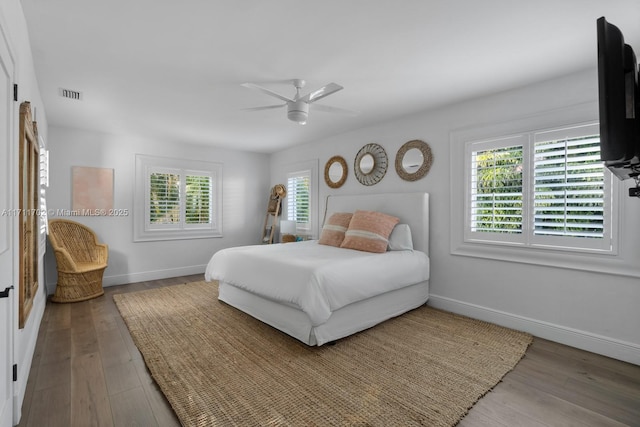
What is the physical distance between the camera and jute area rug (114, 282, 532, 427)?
5.88 feet

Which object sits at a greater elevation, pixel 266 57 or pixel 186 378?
pixel 266 57

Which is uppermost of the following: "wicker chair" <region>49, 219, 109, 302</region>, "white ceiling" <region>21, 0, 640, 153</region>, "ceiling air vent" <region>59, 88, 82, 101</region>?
"white ceiling" <region>21, 0, 640, 153</region>

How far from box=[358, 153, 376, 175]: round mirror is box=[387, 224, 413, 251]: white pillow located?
1072 millimetres

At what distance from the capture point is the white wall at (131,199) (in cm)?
439

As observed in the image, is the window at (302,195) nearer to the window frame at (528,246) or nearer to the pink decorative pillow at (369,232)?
the pink decorative pillow at (369,232)

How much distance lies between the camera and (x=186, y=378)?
215cm

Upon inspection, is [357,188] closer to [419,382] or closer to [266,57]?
[266,57]

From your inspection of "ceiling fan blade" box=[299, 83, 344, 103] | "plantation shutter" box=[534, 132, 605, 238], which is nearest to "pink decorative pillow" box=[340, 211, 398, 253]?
"plantation shutter" box=[534, 132, 605, 238]

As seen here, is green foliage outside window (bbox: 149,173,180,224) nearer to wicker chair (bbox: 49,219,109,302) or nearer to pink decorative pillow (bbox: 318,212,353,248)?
wicker chair (bbox: 49,219,109,302)

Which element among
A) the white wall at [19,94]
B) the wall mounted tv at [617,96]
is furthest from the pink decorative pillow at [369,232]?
the white wall at [19,94]

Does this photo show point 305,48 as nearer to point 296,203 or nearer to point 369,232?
point 369,232

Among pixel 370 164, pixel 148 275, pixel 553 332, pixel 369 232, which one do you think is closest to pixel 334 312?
pixel 369 232

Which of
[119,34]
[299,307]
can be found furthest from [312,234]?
[119,34]

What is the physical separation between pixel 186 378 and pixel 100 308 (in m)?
2.27
